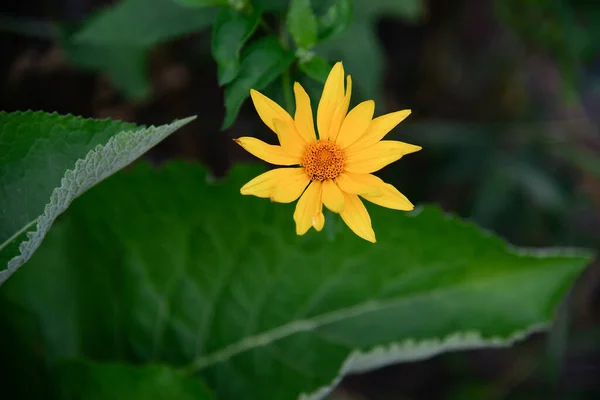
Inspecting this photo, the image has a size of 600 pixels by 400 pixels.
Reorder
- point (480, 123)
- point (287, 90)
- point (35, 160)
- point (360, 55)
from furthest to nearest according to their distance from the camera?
point (480, 123), point (360, 55), point (287, 90), point (35, 160)

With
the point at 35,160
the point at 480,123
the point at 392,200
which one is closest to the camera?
the point at 392,200

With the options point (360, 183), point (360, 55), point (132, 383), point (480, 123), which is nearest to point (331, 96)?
point (360, 183)

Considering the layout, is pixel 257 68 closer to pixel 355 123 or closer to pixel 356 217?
pixel 355 123

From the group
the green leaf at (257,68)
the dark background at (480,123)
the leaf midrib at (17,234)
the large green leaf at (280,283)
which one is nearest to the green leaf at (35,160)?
the leaf midrib at (17,234)

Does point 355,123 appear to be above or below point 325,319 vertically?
above

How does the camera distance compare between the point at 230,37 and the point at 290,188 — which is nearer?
the point at 290,188

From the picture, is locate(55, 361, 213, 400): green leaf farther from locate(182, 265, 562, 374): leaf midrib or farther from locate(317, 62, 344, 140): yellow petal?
locate(317, 62, 344, 140): yellow petal
